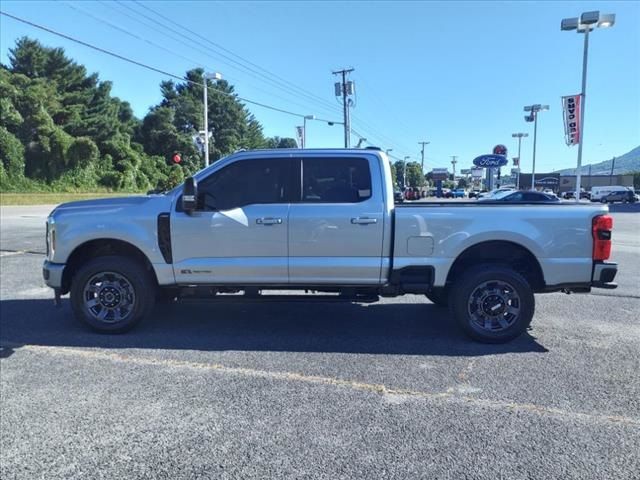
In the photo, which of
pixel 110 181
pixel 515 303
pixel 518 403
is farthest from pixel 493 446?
pixel 110 181

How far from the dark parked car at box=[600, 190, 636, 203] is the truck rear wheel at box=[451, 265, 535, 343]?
188ft

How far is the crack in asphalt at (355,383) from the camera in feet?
11.2

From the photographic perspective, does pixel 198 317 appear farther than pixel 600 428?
Yes

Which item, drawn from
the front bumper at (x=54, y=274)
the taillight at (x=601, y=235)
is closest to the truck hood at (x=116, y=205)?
the front bumper at (x=54, y=274)

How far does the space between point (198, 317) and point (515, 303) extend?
12.4 feet

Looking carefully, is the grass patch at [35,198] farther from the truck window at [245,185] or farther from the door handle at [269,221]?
the door handle at [269,221]

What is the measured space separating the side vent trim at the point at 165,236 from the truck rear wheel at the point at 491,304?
10.2 ft

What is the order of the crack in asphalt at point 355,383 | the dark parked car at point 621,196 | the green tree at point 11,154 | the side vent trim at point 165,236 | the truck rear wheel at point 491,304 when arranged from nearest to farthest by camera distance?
1. the crack in asphalt at point 355,383
2. the truck rear wheel at point 491,304
3. the side vent trim at point 165,236
4. the green tree at point 11,154
5. the dark parked car at point 621,196

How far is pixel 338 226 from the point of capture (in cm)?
495

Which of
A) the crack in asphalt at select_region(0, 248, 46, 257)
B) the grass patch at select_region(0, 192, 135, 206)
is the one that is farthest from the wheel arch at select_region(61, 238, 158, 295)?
the grass patch at select_region(0, 192, 135, 206)

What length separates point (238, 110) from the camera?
7319cm

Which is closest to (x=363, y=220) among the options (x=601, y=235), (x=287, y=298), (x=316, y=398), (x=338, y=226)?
(x=338, y=226)

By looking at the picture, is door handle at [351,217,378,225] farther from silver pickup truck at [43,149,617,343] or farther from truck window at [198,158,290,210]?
truck window at [198,158,290,210]

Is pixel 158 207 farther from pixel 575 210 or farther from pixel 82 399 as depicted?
pixel 575 210
